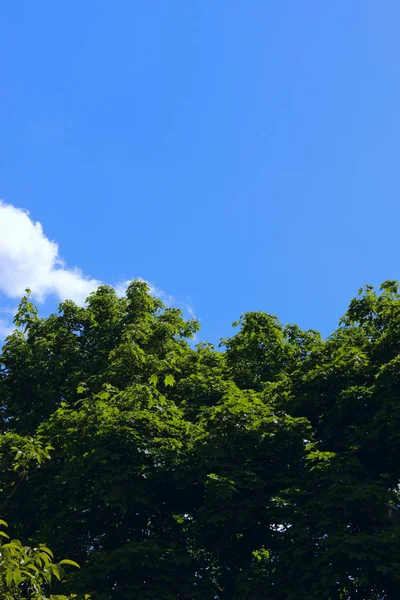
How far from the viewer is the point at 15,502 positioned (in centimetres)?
1722

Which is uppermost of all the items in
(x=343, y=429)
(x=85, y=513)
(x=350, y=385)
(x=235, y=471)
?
(x=350, y=385)

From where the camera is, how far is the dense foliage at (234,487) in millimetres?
12328

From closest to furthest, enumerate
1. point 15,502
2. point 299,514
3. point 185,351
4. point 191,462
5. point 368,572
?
point 368,572
point 299,514
point 191,462
point 15,502
point 185,351

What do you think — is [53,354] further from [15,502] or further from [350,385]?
[350,385]

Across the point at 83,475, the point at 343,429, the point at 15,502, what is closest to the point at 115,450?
the point at 83,475

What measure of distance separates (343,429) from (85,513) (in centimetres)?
699

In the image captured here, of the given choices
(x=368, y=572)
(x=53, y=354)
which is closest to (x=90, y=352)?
(x=53, y=354)

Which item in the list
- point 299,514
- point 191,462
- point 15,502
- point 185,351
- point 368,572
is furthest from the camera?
point 185,351

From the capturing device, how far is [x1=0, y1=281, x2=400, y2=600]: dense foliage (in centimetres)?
1233

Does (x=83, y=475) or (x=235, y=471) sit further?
(x=83, y=475)

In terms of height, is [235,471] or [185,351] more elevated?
[185,351]

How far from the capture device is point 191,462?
1480 cm

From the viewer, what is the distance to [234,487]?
13352 millimetres

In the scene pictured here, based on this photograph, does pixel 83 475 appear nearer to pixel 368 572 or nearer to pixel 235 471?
pixel 235 471
